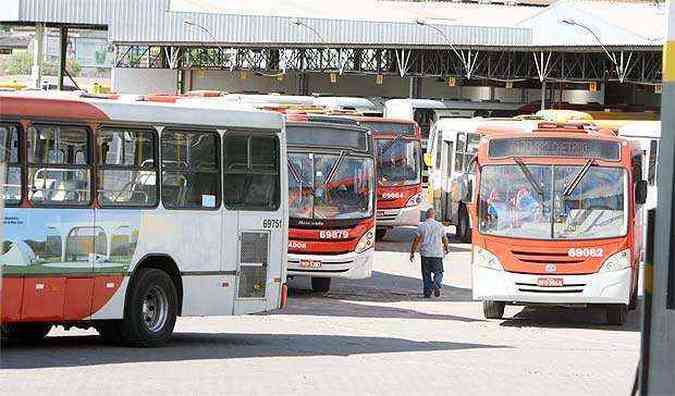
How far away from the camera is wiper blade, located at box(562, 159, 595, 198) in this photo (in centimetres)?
2455

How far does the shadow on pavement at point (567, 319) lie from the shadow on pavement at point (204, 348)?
14.4 ft

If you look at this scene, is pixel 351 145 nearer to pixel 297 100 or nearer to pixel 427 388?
pixel 297 100

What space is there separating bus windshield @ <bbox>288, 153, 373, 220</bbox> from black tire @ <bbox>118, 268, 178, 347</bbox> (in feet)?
33.9

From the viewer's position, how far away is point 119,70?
84.9 meters

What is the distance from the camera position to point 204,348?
18.7 m

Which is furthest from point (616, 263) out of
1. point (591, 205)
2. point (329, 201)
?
point (329, 201)

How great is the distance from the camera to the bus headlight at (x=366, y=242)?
28.4 meters

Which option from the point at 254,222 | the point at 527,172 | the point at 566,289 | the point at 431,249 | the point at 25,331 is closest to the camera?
the point at 25,331

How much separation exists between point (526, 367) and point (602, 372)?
2.54ft

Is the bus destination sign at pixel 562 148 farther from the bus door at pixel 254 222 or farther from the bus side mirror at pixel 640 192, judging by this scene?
the bus door at pixel 254 222

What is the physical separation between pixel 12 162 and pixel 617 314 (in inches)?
445

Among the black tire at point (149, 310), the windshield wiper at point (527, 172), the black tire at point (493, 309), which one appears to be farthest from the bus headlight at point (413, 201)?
the black tire at point (149, 310)

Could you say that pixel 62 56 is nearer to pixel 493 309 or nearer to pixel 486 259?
pixel 493 309

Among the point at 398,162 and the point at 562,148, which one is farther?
the point at 398,162
